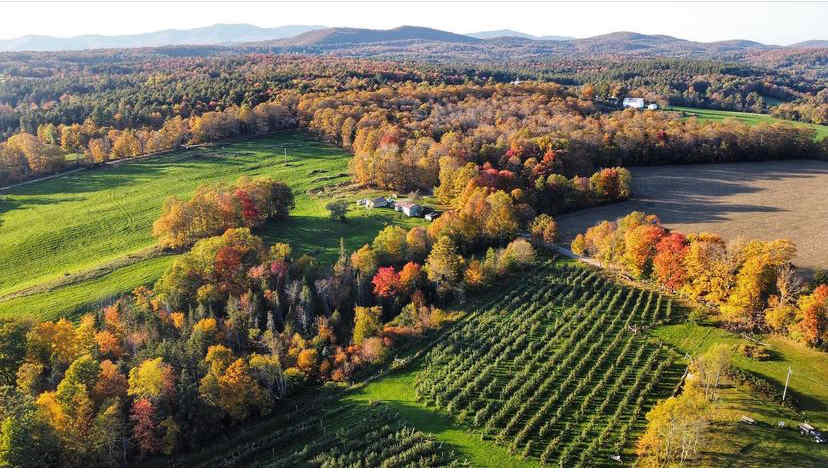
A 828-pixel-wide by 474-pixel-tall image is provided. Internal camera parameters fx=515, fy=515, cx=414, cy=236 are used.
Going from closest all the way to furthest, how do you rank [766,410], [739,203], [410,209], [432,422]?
[432,422] → [766,410] → [410,209] → [739,203]

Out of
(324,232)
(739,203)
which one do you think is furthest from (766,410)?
(739,203)

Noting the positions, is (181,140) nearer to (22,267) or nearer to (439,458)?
(22,267)

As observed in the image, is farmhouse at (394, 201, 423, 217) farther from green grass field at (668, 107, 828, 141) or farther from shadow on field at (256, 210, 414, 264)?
green grass field at (668, 107, 828, 141)

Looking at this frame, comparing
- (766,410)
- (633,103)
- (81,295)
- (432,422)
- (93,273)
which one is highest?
(633,103)

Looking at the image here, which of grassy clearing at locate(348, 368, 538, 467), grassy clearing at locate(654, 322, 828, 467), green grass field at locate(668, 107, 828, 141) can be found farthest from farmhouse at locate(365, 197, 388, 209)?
green grass field at locate(668, 107, 828, 141)

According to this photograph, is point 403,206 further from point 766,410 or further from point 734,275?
point 766,410

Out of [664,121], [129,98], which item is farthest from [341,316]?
[129,98]
